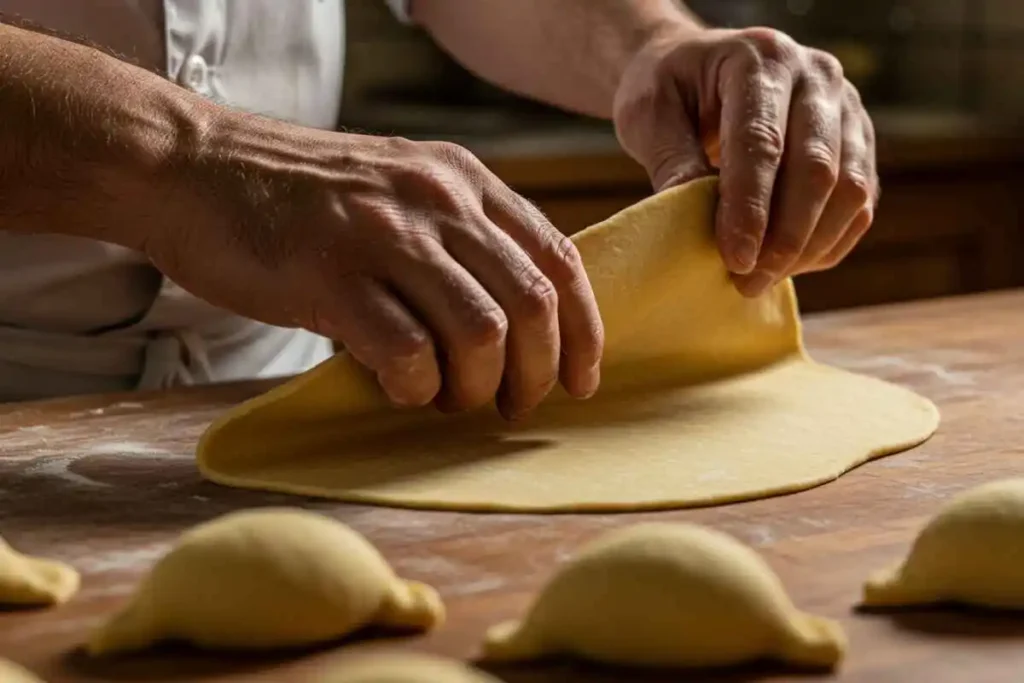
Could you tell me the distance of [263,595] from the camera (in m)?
0.71

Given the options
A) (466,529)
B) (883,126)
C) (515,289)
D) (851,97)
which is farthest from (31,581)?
(883,126)

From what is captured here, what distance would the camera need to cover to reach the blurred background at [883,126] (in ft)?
8.29

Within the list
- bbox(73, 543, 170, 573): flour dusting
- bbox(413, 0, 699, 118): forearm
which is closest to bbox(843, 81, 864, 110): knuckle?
bbox(413, 0, 699, 118): forearm

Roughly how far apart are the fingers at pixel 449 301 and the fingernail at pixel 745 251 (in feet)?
1.08

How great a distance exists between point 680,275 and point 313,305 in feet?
1.26

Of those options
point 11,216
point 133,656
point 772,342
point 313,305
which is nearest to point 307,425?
point 313,305

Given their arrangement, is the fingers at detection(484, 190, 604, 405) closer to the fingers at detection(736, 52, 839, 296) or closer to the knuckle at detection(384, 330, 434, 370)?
the knuckle at detection(384, 330, 434, 370)

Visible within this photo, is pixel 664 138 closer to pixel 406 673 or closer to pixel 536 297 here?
pixel 536 297

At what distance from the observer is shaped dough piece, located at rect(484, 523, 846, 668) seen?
687 millimetres

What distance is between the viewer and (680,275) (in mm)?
1227

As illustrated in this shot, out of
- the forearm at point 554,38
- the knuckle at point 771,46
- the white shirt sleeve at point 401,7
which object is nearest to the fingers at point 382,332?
the knuckle at point 771,46

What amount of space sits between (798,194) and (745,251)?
0.08m

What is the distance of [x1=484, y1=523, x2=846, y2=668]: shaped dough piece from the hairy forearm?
0.44 meters

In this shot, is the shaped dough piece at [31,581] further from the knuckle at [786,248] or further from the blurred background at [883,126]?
the blurred background at [883,126]
